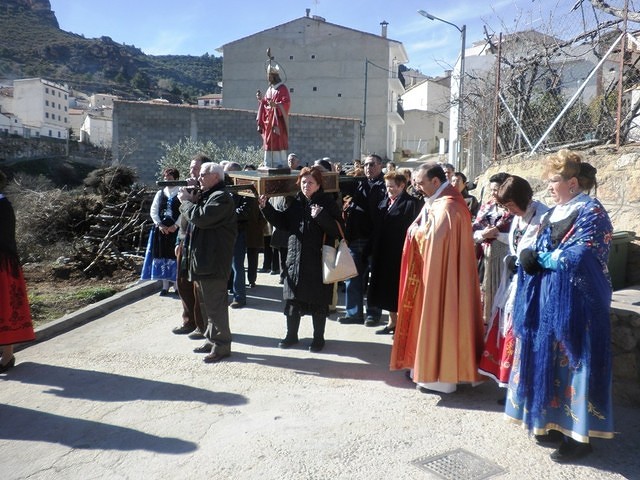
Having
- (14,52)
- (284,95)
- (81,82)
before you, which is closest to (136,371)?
(284,95)

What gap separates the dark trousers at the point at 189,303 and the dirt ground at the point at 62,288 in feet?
6.49

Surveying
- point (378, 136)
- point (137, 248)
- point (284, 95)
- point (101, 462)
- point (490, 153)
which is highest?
point (378, 136)

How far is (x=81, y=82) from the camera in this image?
10625 centimetres

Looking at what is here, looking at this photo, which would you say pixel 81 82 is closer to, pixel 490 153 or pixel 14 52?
pixel 14 52

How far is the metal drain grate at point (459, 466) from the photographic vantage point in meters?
3.39

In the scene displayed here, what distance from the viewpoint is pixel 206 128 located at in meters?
26.2

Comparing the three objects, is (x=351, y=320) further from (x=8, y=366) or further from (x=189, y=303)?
(x=8, y=366)

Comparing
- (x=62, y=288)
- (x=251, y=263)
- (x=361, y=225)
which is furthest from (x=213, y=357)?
(x=62, y=288)

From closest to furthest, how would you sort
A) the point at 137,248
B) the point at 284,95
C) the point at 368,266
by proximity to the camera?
the point at 368,266, the point at 284,95, the point at 137,248

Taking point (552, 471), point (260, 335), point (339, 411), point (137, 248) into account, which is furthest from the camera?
point (137, 248)

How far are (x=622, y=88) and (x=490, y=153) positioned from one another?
10.7ft

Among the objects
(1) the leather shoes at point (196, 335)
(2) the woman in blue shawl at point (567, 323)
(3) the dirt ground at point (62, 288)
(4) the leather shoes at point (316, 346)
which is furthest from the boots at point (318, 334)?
(3) the dirt ground at point (62, 288)

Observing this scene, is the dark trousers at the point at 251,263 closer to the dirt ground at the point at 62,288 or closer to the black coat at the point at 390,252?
the dirt ground at the point at 62,288

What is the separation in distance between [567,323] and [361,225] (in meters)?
3.48
